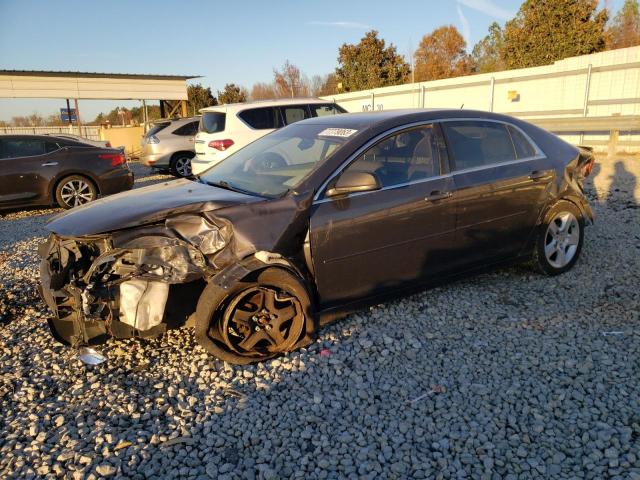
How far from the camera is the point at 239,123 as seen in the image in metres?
9.42

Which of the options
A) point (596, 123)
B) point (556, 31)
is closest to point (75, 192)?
point (596, 123)

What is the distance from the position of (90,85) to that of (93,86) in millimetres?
126

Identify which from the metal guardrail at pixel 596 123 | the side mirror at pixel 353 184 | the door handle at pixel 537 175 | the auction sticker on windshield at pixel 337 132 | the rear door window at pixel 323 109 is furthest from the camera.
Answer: the metal guardrail at pixel 596 123

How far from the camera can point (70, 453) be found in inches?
99.1

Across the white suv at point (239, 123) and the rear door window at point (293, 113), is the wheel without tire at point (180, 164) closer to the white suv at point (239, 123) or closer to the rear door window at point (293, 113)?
the white suv at point (239, 123)

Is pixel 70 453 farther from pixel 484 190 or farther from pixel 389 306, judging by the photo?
pixel 484 190

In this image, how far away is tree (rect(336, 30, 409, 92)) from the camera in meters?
35.1

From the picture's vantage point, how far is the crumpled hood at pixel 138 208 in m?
3.24

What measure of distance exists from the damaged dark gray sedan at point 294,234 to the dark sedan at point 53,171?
6.27 metres

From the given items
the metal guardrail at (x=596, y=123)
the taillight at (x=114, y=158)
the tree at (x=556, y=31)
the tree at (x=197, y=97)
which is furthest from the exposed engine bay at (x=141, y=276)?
the tree at (x=197, y=97)

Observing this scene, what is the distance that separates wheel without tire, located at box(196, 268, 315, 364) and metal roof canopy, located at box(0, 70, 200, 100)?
21676 millimetres

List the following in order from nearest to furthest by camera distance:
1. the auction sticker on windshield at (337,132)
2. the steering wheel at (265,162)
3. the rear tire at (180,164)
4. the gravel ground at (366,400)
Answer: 1. the gravel ground at (366,400)
2. the auction sticker on windshield at (337,132)
3. the steering wheel at (265,162)
4. the rear tire at (180,164)

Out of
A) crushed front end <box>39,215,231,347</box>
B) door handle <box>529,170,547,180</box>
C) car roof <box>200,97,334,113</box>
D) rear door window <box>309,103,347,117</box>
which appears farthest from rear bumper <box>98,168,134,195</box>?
A: door handle <box>529,170,547,180</box>

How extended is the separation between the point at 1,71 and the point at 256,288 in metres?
21.9
